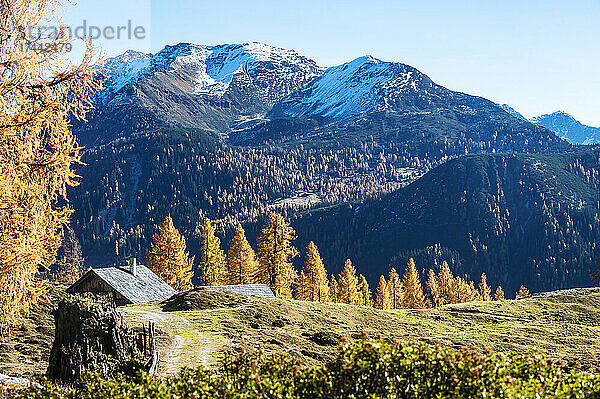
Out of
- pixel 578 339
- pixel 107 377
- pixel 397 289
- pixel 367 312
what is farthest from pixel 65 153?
pixel 397 289

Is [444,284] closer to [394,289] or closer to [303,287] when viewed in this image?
[394,289]

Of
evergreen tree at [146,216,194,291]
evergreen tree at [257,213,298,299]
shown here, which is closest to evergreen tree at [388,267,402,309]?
evergreen tree at [257,213,298,299]

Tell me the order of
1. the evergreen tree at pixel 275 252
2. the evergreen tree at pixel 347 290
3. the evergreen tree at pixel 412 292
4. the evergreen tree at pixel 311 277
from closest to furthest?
the evergreen tree at pixel 275 252 → the evergreen tree at pixel 311 277 → the evergreen tree at pixel 347 290 → the evergreen tree at pixel 412 292

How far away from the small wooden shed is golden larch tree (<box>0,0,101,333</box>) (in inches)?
1337

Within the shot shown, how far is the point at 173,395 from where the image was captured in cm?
874

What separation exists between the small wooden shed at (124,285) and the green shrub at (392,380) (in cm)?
3971

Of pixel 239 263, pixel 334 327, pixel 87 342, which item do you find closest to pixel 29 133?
pixel 87 342

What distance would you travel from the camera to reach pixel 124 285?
47812 millimetres

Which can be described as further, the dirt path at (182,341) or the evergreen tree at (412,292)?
the evergreen tree at (412,292)

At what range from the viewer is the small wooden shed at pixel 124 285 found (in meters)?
46.5

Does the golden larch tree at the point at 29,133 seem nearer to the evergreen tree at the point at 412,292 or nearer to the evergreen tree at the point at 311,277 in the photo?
the evergreen tree at the point at 311,277

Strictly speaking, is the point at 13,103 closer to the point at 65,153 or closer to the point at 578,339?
the point at 65,153

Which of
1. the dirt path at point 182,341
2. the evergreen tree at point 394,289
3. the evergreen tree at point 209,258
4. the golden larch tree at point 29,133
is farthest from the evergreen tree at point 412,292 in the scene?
the golden larch tree at point 29,133

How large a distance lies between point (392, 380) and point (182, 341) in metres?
17.8
